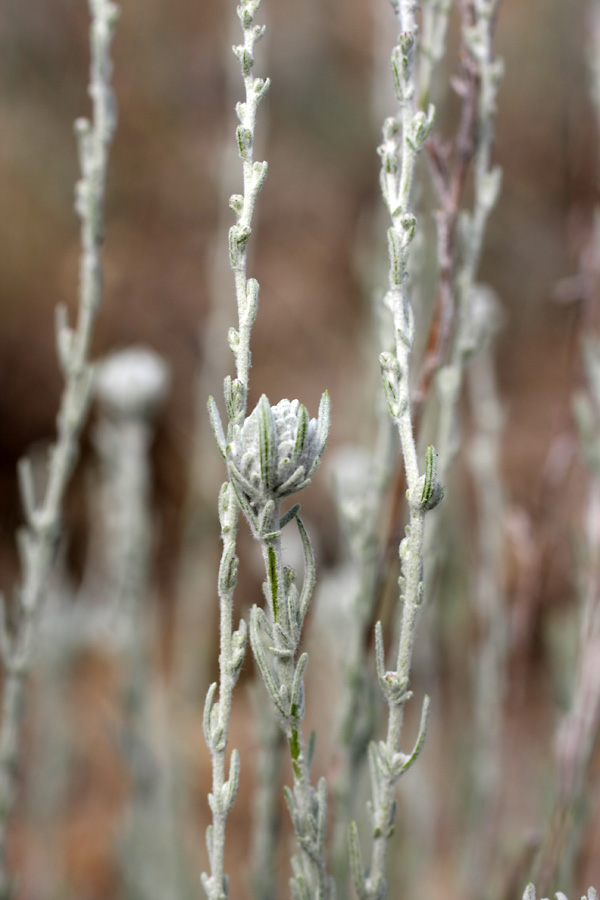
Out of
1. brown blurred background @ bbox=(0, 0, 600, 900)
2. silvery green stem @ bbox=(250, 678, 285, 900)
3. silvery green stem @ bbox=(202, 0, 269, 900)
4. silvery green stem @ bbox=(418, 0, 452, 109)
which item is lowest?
silvery green stem @ bbox=(250, 678, 285, 900)

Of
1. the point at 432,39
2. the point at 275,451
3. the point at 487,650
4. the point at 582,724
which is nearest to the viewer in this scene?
the point at 275,451

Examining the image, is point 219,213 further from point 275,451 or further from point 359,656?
point 275,451

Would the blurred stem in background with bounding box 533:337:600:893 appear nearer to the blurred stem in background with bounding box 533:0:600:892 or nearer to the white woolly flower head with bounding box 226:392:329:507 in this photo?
the blurred stem in background with bounding box 533:0:600:892

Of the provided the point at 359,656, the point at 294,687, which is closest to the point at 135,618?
the point at 359,656

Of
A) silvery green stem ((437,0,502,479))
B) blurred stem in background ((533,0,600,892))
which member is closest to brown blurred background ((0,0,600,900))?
blurred stem in background ((533,0,600,892))

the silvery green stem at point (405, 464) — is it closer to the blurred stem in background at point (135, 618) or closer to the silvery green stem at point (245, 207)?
the silvery green stem at point (245, 207)

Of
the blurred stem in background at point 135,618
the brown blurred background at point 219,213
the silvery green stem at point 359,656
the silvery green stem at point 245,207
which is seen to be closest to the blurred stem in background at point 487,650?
the silvery green stem at point 359,656
